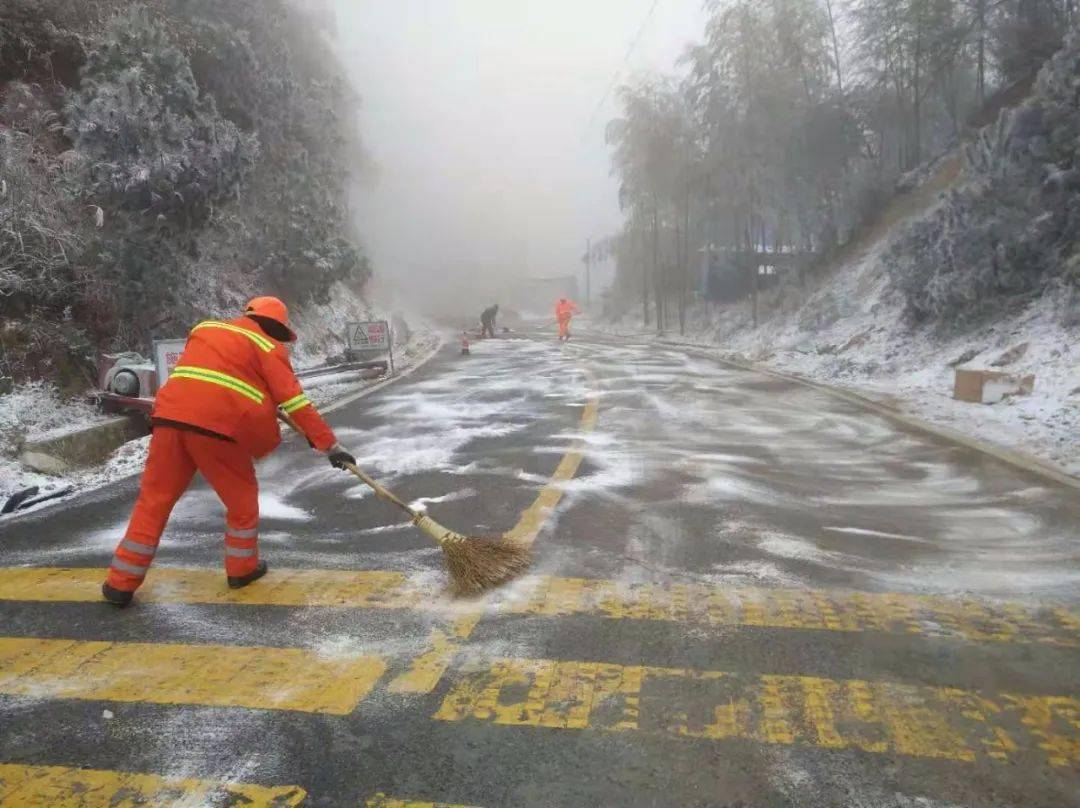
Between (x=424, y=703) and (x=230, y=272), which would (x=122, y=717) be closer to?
(x=424, y=703)

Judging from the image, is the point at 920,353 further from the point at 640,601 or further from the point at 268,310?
the point at 268,310

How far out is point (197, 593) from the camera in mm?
3973

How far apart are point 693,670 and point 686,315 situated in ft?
113

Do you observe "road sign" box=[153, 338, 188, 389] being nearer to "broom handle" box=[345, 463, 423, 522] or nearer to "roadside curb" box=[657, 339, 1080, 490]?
"broom handle" box=[345, 463, 423, 522]

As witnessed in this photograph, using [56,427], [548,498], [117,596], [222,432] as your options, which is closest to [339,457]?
[222,432]

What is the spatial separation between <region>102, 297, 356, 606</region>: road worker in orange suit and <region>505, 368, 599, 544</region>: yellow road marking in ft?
4.04

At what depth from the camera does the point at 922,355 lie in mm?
13484

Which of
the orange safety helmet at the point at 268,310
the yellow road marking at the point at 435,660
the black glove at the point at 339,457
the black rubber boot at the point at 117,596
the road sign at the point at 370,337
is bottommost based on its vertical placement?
the yellow road marking at the point at 435,660

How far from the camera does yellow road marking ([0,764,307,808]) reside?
230cm

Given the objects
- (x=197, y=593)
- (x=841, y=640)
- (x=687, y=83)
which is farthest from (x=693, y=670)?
(x=687, y=83)

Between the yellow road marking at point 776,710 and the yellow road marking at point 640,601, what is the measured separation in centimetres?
51

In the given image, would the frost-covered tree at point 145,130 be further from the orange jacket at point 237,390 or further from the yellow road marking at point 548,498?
the orange jacket at point 237,390

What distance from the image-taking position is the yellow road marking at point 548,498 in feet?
15.7

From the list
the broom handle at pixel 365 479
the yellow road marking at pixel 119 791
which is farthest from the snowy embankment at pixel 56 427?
the yellow road marking at pixel 119 791
